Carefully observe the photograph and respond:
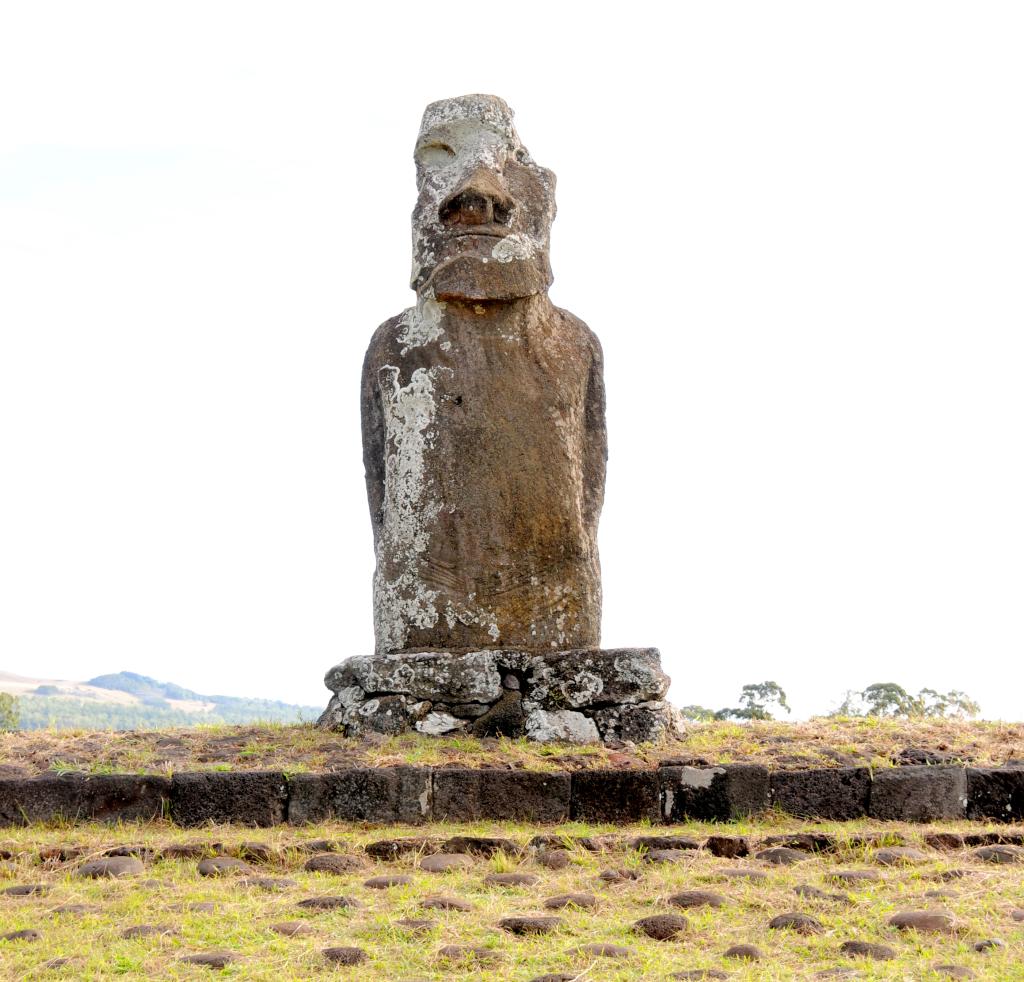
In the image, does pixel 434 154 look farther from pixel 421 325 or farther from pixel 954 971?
pixel 954 971

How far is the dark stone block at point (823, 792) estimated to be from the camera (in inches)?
295

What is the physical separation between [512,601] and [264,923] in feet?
14.1

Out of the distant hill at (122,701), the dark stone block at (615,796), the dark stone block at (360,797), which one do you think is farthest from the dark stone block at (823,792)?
the distant hill at (122,701)

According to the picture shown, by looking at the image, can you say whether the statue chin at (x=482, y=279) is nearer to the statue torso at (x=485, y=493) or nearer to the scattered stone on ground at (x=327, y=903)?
the statue torso at (x=485, y=493)

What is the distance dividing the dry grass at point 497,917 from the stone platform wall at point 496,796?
0.48 m

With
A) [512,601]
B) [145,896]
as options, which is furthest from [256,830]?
[512,601]

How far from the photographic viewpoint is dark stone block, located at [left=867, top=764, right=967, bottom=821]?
7520 millimetres

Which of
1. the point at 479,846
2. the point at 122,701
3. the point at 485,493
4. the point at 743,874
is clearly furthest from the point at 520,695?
the point at 122,701

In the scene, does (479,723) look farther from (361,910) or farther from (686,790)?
(361,910)

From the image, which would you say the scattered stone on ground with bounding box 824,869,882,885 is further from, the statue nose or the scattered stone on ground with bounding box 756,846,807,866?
the statue nose

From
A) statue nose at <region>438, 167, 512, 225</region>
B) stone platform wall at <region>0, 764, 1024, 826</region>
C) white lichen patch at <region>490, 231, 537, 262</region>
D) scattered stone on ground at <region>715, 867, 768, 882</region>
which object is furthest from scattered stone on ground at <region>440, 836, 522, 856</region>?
statue nose at <region>438, 167, 512, 225</region>

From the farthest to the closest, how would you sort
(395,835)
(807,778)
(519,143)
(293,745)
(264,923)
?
1. (519,143)
2. (293,745)
3. (807,778)
4. (395,835)
5. (264,923)

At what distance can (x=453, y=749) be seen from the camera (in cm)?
824

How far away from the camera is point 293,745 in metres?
8.55
